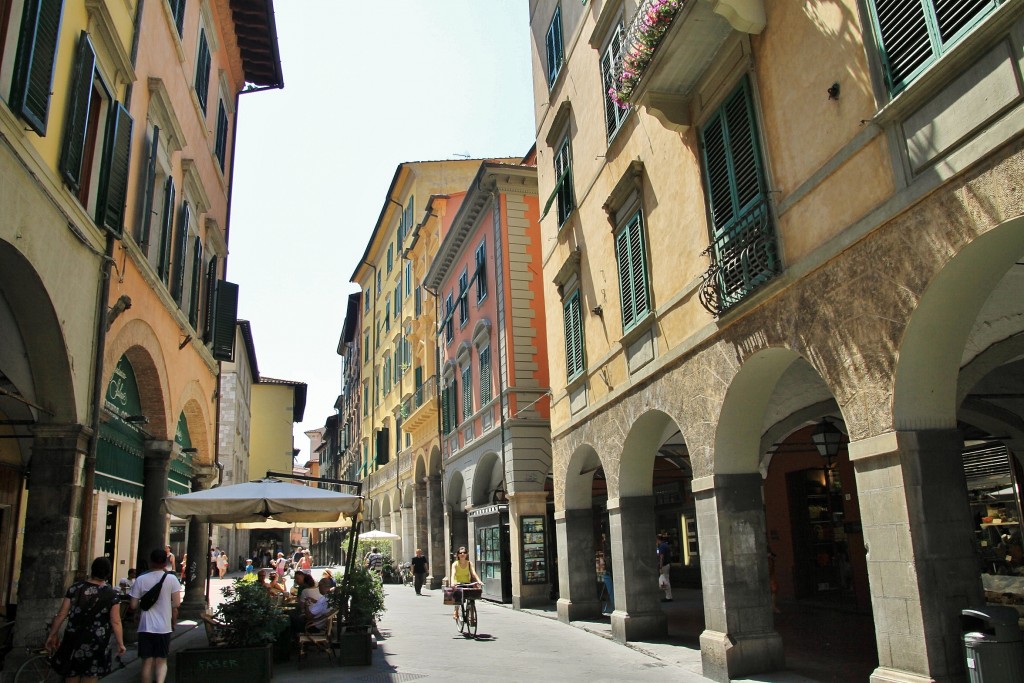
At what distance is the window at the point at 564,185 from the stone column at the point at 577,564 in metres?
5.98

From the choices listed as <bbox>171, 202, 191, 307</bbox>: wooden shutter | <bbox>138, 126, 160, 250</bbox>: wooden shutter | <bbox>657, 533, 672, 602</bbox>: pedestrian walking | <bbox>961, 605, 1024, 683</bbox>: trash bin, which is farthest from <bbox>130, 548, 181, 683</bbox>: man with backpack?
<bbox>657, 533, 672, 602</bbox>: pedestrian walking

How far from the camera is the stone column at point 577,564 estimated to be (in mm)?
15750

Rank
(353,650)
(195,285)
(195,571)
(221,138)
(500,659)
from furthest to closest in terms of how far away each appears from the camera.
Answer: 1. (221,138)
2. (195,571)
3. (195,285)
4. (500,659)
5. (353,650)

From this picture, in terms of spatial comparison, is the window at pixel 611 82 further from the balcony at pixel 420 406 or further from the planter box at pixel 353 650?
the balcony at pixel 420 406

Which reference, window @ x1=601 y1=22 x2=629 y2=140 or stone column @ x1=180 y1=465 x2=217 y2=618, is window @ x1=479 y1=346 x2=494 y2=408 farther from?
window @ x1=601 y1=22 x2=629 y2=140

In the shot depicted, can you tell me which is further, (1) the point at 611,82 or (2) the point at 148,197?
(1) the point at 611,82

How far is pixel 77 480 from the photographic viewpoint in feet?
30.8

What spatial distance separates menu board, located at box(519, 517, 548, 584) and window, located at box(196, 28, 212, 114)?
12148mm

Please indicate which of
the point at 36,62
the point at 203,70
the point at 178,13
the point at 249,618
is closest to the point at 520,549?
the point at 249,618

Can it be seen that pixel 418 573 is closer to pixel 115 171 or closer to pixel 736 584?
pixel 736 584

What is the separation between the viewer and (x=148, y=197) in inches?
504

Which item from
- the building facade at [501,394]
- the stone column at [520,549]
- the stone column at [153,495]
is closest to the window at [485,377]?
the building facade at [501,394]

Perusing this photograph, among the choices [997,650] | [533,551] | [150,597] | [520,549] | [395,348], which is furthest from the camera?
[395,348]

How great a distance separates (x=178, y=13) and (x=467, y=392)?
14118mm
